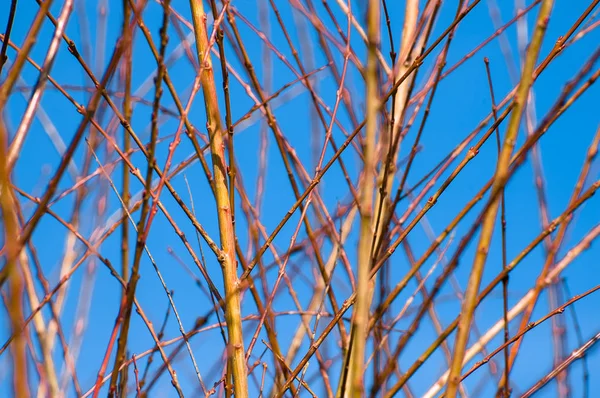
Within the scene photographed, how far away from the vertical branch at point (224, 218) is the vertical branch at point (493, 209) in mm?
454

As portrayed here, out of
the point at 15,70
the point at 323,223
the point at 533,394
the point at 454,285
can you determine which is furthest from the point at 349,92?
the point at 15,70

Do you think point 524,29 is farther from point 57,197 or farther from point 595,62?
point 57,197

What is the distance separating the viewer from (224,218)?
1.21 metres

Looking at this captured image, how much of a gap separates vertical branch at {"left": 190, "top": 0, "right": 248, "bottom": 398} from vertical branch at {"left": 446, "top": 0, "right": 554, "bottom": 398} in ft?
1.49

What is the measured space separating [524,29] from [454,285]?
2.53ft

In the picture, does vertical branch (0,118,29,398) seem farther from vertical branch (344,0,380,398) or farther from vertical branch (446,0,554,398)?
vertical branch (446,0,554,398)

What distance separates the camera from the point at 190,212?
1206 mm

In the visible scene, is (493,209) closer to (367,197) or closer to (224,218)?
(367,197)

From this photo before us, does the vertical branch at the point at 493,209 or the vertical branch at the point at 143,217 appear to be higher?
the vertical branch at the point at 143,217

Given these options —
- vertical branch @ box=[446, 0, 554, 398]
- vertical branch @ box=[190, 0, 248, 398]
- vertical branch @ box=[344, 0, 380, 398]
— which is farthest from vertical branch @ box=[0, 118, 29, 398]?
vertical branch @ box=[190, 0, 248, 398]

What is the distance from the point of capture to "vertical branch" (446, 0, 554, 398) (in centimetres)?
77

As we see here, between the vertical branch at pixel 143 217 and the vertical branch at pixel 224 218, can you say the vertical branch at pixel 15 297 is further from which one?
the vertical branch at pixel 224 218

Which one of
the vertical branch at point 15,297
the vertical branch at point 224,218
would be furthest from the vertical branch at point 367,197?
the vertical branch at point 224,218

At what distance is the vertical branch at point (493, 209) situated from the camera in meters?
0.77
